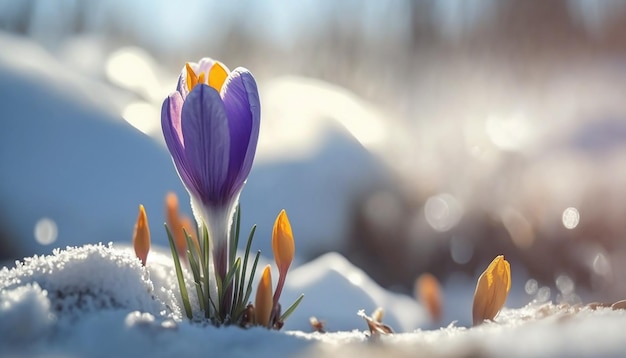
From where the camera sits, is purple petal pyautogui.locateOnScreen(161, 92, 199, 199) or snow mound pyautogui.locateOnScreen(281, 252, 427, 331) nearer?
purple petal pyautogui.locateOnScreen(161, 92, 199, 199)

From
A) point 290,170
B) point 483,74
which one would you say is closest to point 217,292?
point 290,170

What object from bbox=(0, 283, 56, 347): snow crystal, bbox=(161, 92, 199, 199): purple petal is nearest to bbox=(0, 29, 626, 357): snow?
bbox=(0, 283, 56, 347): snow crystal

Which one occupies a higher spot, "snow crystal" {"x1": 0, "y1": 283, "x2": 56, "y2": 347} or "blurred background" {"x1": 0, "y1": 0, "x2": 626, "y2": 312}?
"blurred background" {"x1": 0, "y1": 0, "x2": 626, "y2": 312}

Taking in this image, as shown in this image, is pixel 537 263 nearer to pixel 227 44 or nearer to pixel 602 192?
pixel 602 192

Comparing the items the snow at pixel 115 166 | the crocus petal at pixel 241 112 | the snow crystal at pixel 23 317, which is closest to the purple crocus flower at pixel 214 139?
the crocus petal at pixel 241 112

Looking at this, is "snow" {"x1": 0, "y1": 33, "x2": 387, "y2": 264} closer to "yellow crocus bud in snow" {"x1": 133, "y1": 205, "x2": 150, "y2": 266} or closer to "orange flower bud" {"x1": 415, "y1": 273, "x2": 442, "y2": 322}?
"orange flower bud" {"x1": 415, "y1": 273, "x2": 442, "y2": 322}

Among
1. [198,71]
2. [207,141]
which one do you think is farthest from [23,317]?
[198,71]

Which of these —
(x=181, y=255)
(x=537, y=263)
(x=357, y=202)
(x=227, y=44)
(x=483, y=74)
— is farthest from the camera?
(x=227, y=44)

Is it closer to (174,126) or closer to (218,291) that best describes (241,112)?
(174,126)
